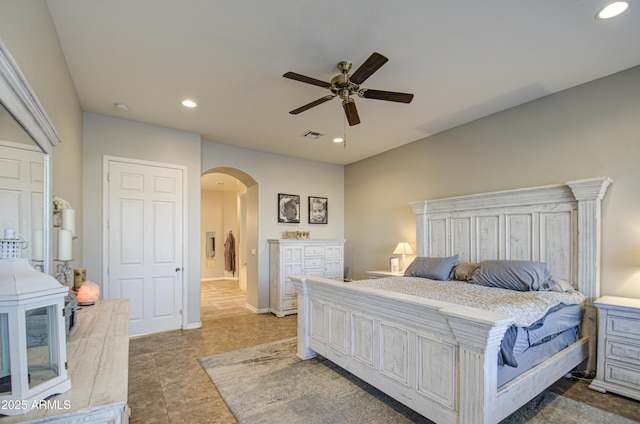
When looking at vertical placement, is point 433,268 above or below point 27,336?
below

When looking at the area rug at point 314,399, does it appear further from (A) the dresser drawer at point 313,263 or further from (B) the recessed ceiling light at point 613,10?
(B) the recessed ceiling light at point 613,10

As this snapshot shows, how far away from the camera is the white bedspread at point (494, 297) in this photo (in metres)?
2.31

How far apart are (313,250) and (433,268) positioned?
2191mm

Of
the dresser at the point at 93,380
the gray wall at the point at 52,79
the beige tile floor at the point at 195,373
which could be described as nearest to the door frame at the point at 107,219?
the gray wall at the point at 52,79

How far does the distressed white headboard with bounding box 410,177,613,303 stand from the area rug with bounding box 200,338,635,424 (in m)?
1.21

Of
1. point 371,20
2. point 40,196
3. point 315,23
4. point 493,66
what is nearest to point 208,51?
point 315,23

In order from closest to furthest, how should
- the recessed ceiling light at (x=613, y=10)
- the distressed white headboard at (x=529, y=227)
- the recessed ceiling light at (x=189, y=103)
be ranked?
the recessed ceiling light at (x=613, y=10)
the distressed white headboard at (x=529, y=227)
the recessed ceiling light at (x=189, y=103)

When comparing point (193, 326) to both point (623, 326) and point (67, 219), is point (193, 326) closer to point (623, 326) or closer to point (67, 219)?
point (67, 219)

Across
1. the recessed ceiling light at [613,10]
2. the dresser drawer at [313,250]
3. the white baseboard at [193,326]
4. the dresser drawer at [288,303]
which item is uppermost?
the recessed ceiling light at [613,10]

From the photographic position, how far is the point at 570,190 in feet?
10.5

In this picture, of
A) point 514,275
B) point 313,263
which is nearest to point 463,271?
point 514,275

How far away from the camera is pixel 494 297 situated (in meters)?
2.83

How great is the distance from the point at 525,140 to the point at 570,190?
791mm

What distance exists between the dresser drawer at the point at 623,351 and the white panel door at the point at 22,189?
411 centimetres
